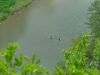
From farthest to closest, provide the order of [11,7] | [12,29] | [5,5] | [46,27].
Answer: [5,5]
[11,7]
[12,29]
[46,27]

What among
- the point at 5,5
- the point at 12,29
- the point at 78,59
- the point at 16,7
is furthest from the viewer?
the point at 5,5

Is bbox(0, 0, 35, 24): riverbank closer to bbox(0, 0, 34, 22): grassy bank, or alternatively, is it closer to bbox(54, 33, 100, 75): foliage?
bbox(0, 0, 34, 22): grassy bank

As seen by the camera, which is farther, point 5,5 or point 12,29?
point 5,5

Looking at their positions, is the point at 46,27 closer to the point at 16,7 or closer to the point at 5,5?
the point at 16,7

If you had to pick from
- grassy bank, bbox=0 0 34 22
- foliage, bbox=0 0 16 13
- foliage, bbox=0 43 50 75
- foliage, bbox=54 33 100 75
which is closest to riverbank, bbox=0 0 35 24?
grassy bank, bbox=0 0 34 22

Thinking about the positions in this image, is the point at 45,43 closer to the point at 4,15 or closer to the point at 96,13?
the point at 96,13

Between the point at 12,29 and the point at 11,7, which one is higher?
the point at 11,7

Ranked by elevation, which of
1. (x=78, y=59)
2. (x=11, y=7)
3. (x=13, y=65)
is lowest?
(x=11, y=7)

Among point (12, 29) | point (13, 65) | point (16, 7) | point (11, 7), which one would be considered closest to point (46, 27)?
point (12, 29)

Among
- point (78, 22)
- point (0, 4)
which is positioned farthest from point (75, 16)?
point (0, 4)
